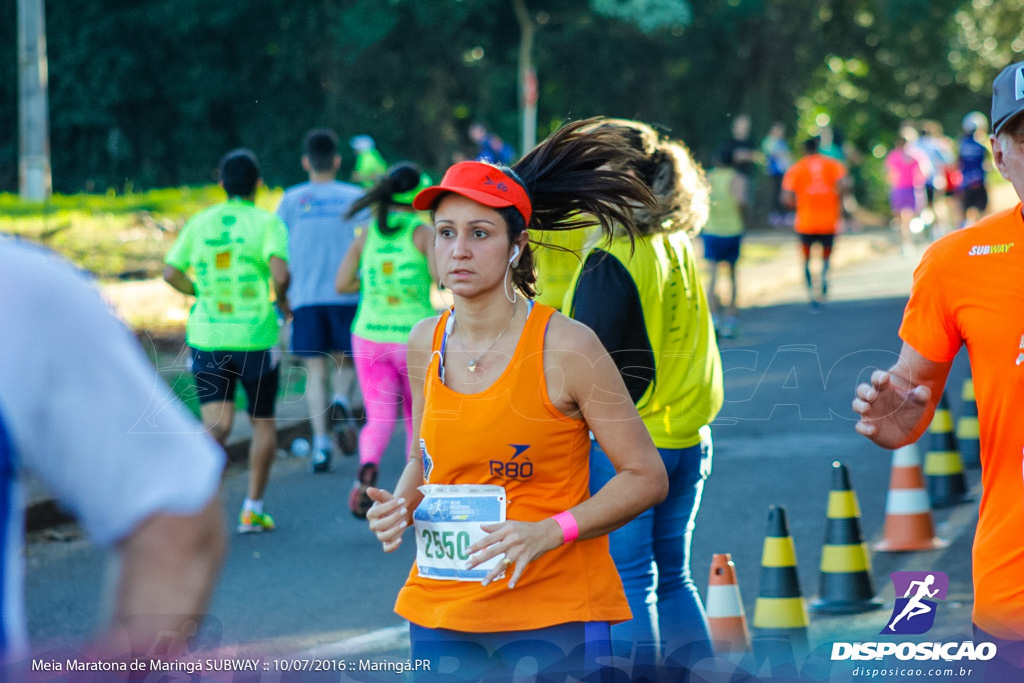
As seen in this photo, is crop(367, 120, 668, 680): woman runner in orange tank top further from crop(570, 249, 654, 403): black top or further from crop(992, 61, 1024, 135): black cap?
crop(992, 61, 1024, 135): black cap

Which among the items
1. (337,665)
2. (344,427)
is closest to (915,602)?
(337,665)

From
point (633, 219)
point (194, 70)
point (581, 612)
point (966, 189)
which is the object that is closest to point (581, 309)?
point (633, 219)

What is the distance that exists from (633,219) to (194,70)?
35592mm

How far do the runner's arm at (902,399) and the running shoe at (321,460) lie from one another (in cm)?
666

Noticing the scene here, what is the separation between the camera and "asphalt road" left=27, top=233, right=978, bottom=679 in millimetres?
6035

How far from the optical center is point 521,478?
3281 millimetres

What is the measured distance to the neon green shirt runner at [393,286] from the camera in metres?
8.32

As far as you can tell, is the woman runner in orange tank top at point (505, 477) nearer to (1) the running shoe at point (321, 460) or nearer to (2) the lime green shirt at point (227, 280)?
(2) the lime green shirt at point (227, 280)

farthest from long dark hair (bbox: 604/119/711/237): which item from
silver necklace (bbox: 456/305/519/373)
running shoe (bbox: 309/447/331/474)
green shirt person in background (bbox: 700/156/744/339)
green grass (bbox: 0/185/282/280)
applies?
green grass (bbox: 0/185/282/280)

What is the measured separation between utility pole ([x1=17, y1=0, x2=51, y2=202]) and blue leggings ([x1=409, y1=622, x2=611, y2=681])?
16064mm

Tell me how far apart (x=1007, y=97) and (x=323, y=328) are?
23.5 ft

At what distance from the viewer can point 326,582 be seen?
22.6 ft

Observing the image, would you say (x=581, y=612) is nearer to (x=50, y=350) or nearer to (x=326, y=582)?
(x=50, y=350)

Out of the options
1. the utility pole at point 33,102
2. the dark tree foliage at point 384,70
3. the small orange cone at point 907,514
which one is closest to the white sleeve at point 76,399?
the small orange cone at point 907,514
